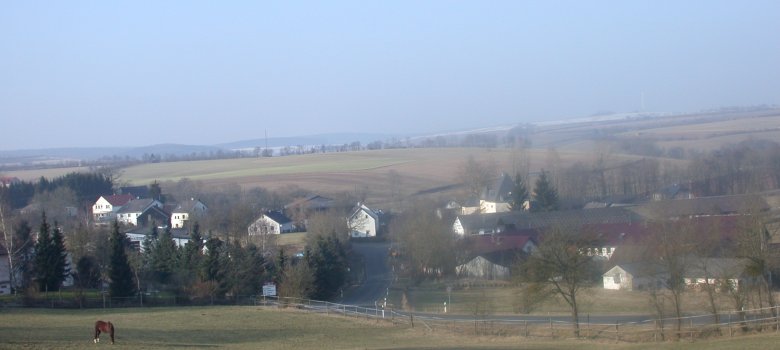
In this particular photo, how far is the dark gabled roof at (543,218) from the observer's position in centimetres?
5272

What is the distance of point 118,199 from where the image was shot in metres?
76.8

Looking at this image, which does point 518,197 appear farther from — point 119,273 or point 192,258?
point 119,273

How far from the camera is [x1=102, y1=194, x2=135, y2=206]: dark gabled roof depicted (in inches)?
2987

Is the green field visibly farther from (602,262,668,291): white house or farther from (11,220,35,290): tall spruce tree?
(602,262,668,291): white house

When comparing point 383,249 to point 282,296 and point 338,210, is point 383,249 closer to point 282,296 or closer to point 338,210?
point 338,210

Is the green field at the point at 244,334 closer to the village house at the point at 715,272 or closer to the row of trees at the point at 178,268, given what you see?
the row of trees at the point at 178,268

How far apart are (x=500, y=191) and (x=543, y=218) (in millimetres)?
12589

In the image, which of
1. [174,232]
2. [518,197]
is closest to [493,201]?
[518,197]

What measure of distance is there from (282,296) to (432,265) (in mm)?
10616

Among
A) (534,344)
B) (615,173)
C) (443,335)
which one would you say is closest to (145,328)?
(443,335)

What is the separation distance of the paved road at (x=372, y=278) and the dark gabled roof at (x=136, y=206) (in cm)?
2319

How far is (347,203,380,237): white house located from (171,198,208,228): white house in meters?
12.5

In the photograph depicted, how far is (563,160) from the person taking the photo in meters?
84.8

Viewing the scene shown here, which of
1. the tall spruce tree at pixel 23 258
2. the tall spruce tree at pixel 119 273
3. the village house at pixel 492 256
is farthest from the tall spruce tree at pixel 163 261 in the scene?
the village house at pixel 492 256
